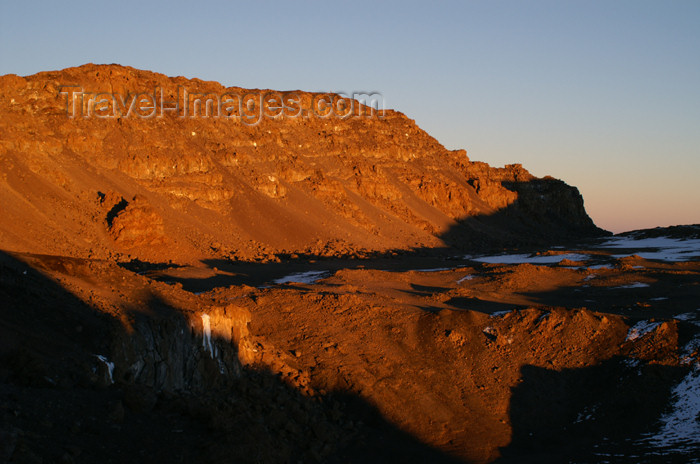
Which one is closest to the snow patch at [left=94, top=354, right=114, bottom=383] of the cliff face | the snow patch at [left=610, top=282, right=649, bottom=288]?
the cliff face

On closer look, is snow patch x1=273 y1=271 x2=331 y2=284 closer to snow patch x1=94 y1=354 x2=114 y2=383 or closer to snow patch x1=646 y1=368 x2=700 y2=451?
snow patch x1=646 y1=368 x2=700 y2=451

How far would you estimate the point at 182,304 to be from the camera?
13.7 metres

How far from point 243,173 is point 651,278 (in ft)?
101

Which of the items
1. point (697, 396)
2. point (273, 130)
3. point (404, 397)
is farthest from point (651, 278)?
point (273, 130)

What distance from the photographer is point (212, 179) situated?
148ft

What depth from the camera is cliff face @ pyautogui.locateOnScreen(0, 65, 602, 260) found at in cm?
3378

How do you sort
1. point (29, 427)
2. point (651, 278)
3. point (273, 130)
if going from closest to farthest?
point (29, 427), point (651, 278), point (273, 130)

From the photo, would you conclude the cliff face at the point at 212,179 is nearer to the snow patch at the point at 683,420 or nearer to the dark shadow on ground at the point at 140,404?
the dark shadow on ground at the point at 140,404

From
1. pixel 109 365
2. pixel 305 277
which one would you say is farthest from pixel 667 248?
pixel 109 365

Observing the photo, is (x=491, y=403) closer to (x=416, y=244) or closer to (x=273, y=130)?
(x=416, y=244)

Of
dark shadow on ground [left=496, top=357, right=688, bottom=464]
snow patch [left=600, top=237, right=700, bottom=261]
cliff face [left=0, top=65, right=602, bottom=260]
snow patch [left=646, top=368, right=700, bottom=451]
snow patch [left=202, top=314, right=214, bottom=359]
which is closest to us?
snow patch [left=646, top=368, right=700, bottom=451]

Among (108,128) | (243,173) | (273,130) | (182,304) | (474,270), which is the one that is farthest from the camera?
(273,130)

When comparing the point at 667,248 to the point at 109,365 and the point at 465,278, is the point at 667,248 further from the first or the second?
the point at 109,365

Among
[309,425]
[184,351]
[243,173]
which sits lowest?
[309,425]
